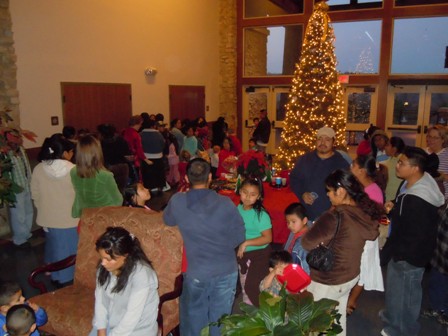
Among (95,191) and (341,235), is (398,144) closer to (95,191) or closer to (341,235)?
(341,235)

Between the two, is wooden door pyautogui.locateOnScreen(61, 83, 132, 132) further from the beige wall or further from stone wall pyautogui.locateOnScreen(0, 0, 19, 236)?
stone wall pyautogui.locateOnScreen(0, 0, 19, 236)

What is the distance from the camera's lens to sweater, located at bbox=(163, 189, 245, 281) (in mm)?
2455

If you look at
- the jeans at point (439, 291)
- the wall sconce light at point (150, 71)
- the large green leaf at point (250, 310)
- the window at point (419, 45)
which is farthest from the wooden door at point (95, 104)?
the window at point (419, 45)

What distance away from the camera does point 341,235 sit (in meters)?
2.39

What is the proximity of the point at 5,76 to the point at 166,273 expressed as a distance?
4.69 metres

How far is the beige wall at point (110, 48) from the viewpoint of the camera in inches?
254

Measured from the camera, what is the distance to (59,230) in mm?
3980

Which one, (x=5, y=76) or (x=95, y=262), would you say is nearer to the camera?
(x=95, y=262)

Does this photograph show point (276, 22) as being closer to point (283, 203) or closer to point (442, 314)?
point (283, 203)

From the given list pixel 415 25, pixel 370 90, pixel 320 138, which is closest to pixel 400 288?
pixel 320 138

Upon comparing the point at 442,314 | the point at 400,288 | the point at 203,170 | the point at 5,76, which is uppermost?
the point at 5,76

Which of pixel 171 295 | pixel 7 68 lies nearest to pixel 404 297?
pixel 171 295

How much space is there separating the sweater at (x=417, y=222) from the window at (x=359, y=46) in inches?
362

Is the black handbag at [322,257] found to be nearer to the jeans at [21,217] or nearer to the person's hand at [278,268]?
the person's hand at [278,268]
